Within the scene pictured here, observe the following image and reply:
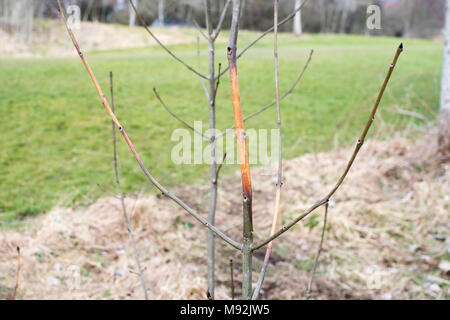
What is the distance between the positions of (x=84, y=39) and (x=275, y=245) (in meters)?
18.7

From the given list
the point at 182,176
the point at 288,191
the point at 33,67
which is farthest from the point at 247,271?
the point at 33,67

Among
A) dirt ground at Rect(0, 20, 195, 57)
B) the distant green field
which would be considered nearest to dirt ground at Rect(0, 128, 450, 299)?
the distant green field

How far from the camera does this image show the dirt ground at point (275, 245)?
2832 millimetres

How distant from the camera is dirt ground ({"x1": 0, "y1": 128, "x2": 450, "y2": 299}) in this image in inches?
111

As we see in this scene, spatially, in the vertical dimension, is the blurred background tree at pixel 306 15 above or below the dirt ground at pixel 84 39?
above

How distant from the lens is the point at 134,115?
22.7 ft

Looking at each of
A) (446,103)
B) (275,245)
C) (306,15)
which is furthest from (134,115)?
(306,15)

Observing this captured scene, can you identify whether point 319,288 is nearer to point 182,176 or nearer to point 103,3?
point 182,176

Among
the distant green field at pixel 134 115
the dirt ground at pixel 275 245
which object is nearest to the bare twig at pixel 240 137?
the dirt ground at pixel 275 245

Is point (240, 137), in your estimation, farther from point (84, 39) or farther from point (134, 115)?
point (84, 39)

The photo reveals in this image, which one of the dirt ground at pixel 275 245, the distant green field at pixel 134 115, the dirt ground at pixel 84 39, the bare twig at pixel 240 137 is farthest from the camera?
the dirt ground at pixel 84 39

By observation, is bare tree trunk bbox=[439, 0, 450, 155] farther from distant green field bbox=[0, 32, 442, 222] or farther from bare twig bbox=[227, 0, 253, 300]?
bare twig bbox=[227, 0, 253, 300]

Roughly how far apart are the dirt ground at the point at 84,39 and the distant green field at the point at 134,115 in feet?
25.1

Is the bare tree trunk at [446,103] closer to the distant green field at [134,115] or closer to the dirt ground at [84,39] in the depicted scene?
the distant green field at [134,115]
